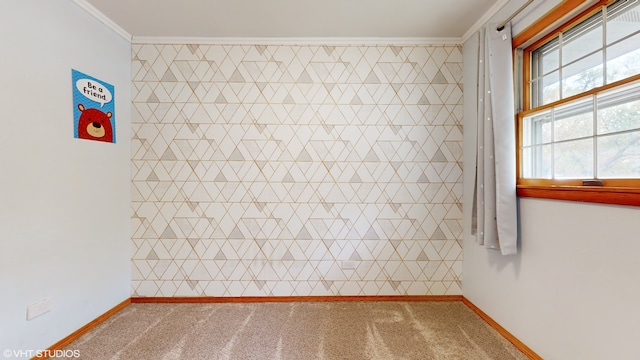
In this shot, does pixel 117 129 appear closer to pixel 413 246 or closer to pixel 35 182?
pixel 35 182

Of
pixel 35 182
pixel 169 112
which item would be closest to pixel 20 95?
pixel 35 182

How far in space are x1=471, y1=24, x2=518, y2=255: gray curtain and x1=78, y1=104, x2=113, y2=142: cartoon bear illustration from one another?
2.96 metres

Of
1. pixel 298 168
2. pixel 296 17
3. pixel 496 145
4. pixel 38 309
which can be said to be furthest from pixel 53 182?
pixel 496 145

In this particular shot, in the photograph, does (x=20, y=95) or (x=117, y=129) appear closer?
(x=20, y=95)

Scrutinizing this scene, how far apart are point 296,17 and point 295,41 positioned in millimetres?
356

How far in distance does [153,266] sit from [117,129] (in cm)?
127

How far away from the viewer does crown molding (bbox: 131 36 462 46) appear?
8.60 ft

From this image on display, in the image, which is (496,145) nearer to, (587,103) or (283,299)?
(587,103)

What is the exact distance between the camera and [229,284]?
2623 millimetres

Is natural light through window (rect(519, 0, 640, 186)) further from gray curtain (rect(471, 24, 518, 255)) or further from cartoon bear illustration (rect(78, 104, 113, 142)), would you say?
cartoon bear illustration (rect(78, 104, 113, 142))

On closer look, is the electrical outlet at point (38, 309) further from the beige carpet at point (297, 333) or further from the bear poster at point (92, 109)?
the bear poster at point (92, 109)

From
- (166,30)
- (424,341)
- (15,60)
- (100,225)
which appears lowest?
(424,341)

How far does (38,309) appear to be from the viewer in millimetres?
1756

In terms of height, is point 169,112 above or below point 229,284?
above
